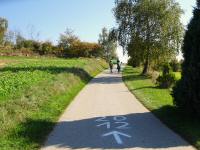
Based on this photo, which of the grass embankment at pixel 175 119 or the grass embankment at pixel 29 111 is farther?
the grass embankment at pixel 175 119

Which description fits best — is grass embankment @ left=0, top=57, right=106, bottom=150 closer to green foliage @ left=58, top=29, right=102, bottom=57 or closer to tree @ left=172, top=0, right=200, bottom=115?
tree @ left=172, top=0, right=200, bottom=115

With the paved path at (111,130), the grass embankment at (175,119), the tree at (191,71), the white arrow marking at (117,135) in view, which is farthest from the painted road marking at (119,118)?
the white arrow marking at (117,135)

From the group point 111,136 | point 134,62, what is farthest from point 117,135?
point 134,62

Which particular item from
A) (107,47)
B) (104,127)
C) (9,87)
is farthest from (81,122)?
(107,47)

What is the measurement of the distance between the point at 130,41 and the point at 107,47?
186 feet

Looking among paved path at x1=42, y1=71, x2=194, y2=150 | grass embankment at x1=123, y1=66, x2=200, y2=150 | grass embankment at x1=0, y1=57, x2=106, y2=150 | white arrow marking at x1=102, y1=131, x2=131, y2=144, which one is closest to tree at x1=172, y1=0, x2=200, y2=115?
grass embankment at x1=123, y1=66, x2=200, y2=150

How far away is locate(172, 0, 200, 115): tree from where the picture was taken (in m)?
14.4

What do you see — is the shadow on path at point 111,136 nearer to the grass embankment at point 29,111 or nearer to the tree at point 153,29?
the grass embankment at point 29,111

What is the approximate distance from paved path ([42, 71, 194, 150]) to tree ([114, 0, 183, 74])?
24366 millimetres

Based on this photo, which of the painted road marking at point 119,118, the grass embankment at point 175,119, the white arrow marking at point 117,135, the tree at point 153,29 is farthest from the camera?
the tree at point 153,29

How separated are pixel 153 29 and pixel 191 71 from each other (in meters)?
30.2

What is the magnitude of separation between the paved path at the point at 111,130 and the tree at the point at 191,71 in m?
1.21

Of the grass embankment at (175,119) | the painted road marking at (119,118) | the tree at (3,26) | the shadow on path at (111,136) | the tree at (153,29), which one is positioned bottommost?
the shadow on path at (111,136)

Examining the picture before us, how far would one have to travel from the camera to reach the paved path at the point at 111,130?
11.9m
